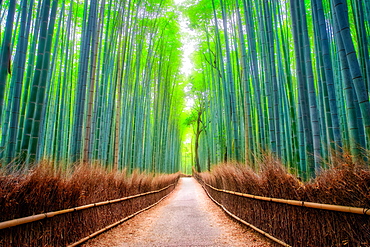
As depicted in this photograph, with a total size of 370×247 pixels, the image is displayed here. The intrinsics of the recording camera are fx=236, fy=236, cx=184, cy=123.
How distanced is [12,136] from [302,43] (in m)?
3.47

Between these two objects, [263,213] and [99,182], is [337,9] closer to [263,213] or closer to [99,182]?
[263,213]

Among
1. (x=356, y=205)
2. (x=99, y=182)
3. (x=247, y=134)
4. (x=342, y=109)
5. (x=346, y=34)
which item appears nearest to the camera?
(x=356, y=205)

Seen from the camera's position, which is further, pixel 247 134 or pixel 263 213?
pixel 247 134

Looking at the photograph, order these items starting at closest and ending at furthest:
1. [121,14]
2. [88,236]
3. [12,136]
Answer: [12,136], [88,236], [121,14]

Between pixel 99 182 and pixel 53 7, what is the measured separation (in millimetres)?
2228

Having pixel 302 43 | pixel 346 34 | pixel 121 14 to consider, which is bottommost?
pixel 346 34

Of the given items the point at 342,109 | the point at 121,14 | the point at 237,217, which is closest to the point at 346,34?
the point at 342,109

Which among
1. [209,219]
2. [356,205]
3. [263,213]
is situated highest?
[356,205]

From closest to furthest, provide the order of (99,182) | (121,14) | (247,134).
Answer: (99,182) → (247,134) → (121,14)

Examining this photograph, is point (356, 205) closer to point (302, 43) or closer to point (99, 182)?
point (302, 43)

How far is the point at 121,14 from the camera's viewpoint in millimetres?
5410

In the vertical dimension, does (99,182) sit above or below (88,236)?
above

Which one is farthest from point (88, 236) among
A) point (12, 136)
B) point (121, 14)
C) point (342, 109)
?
point (121, 14)

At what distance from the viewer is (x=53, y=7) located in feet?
8.82
